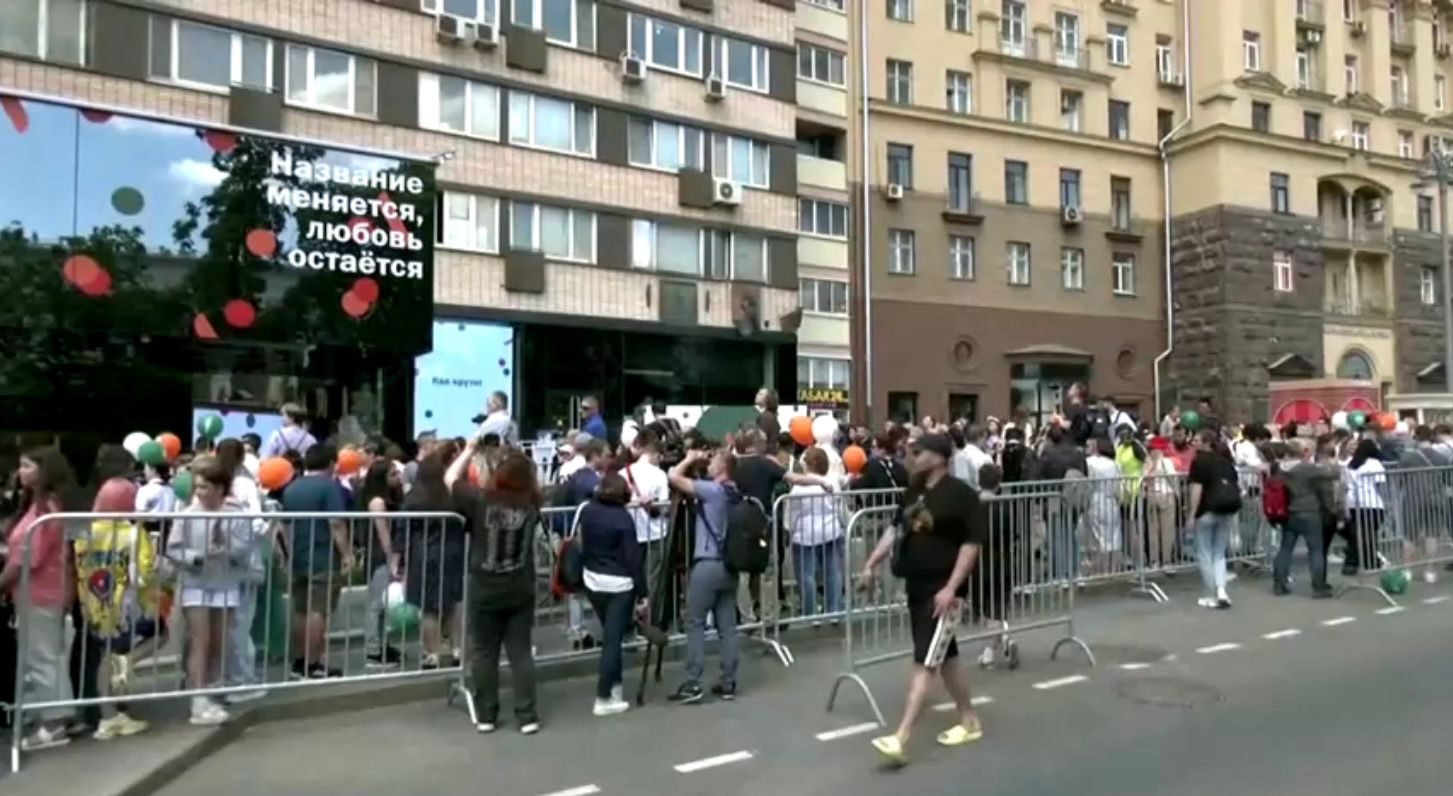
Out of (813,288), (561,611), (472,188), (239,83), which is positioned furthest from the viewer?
(813,288)

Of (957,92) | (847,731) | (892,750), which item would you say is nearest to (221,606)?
(847,731)

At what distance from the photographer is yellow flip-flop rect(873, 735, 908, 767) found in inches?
260

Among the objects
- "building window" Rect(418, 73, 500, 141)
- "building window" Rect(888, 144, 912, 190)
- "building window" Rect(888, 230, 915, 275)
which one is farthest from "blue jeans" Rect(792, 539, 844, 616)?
"building window" Rect(888, 144, 912, 190)

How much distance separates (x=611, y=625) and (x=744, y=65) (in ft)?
92.8

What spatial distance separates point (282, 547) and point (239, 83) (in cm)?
2032

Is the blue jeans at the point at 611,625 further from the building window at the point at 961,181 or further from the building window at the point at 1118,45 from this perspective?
the building window at the point at 1118,45

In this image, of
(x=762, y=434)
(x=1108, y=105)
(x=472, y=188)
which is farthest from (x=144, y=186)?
(x=1108, y=105)

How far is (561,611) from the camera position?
930 centimetres

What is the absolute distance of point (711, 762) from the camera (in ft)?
22.6

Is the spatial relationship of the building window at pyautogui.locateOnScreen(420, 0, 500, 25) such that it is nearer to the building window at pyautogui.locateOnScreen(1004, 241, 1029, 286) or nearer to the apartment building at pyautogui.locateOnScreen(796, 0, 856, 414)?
the apartment building at pyautogui.locateOnScreen(796, 0, 856, 414)

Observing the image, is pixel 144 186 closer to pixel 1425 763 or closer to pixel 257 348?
pixel 257 348

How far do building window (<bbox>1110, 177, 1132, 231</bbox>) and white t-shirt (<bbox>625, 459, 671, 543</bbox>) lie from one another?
38.1m

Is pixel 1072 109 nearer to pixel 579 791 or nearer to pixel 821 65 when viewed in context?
pixel 821 65

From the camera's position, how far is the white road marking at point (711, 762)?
22.1 feet
